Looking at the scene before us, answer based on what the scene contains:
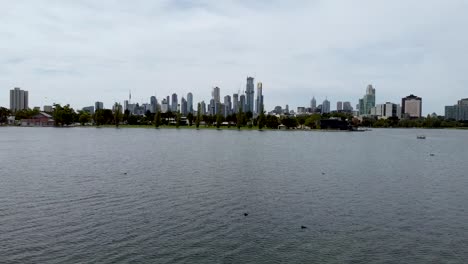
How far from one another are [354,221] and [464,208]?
1201 cm

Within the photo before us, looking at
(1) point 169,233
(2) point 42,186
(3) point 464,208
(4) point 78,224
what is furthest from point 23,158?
(3) point 464,208

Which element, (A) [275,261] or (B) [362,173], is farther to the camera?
(B) [362,173]

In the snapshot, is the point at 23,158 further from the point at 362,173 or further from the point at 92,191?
the point at 362,173

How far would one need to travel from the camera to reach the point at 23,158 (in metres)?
65.2

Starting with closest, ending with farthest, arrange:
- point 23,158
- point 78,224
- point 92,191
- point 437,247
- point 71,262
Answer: point 71,262 → point 437,247 → point 78,224 → point 92,191 → point 23,158

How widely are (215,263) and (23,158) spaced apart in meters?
53.7

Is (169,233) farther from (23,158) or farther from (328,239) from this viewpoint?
(23,158)

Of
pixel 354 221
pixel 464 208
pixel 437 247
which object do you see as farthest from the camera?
pixel 464 208

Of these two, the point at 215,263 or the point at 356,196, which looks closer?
the point at 215,263

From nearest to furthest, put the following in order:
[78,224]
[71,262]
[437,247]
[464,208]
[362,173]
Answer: [71,262] → [437,247] → [78,224] → [464,208] → [362,173]

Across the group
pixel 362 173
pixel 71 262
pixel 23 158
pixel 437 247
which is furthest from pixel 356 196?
pixel 23 158

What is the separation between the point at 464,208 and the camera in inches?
1406

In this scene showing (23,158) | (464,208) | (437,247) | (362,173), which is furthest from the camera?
(23,158)

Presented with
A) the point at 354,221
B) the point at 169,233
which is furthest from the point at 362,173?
the point at 169,233
